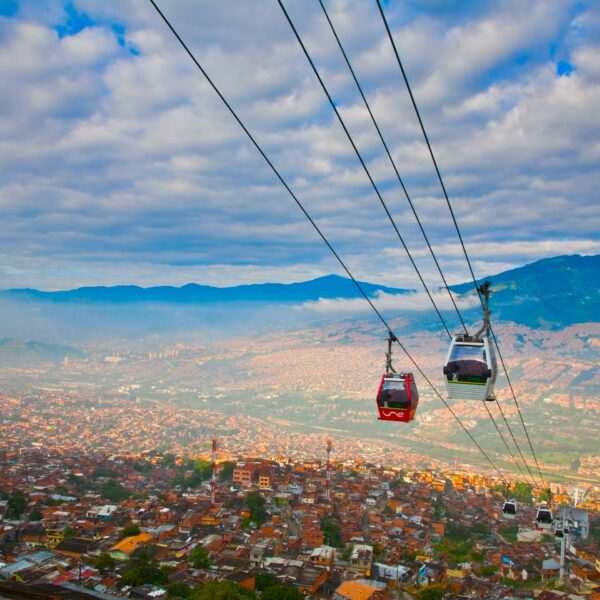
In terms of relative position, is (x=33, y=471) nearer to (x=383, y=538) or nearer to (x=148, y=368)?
(x=383, y=538)

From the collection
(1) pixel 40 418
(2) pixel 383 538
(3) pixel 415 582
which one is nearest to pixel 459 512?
(2) pixel 383 538

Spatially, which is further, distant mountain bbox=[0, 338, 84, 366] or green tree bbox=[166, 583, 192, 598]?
distant mountain bbox=[0, 338, 84, 366]

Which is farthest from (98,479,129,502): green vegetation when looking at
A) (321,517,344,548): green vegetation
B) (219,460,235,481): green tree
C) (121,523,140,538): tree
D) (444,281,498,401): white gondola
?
(444,281,498,401): white gondola

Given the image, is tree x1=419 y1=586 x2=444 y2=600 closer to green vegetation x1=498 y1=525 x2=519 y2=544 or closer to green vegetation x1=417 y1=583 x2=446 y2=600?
green vegetation x1=417 y1=583 x2=446 y2=600

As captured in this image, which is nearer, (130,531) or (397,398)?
(397,398)

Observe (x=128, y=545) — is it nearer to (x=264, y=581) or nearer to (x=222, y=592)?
(x=264, y=581)

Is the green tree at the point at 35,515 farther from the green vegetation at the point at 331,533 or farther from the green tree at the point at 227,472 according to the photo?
the green tree at the point at 227,472

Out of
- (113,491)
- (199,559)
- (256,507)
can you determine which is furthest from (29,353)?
(199,559)
